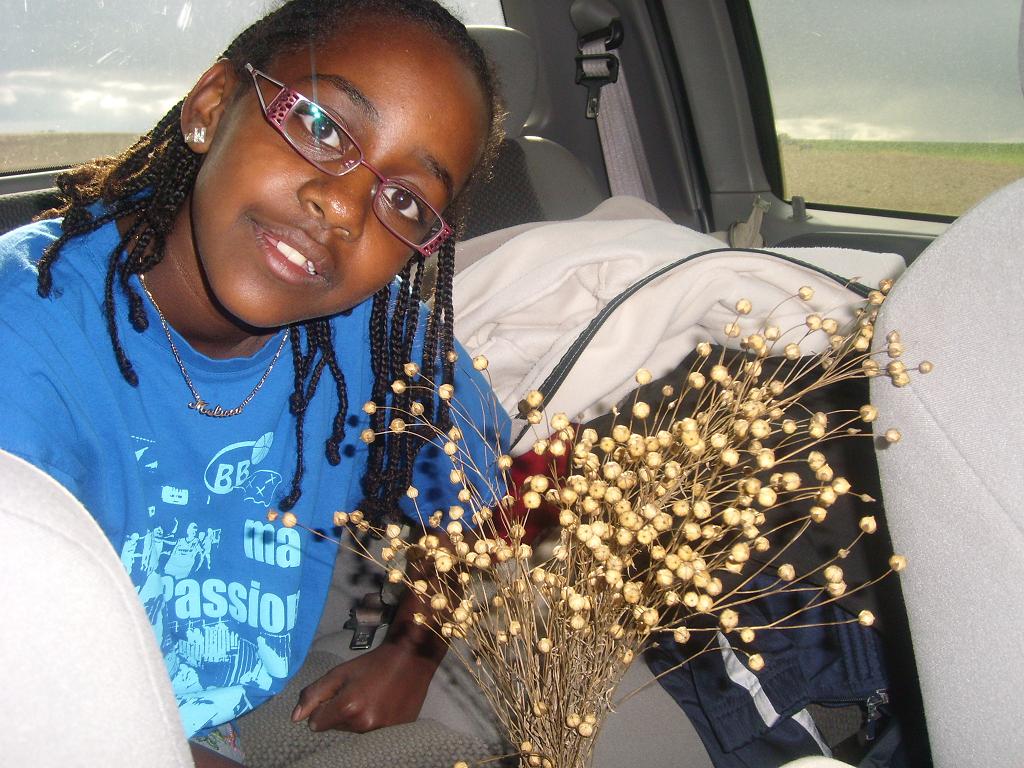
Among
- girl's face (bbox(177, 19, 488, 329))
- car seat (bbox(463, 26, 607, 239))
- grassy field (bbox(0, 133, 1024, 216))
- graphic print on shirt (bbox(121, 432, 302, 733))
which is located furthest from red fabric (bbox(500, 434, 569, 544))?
grassy field (bbox(0, 133, 1024, 216))

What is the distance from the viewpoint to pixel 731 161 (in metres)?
2.89

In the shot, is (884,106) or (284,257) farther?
(884,106)

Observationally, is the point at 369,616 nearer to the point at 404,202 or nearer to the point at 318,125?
the point at 404,202

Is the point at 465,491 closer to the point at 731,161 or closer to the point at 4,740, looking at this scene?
the point at 4,740

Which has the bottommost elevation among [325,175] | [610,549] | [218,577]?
[218,577]

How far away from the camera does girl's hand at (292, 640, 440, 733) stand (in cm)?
140

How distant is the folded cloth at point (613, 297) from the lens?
1501mm

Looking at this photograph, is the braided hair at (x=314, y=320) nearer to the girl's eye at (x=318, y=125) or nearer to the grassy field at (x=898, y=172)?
the girl's eye at (x=318, y=125)

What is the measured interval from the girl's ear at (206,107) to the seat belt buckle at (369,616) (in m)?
0.92

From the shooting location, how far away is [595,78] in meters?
2.93

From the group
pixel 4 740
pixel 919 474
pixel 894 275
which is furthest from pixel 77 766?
pixel 894 275

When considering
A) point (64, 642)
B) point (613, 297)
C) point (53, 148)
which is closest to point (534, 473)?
point (613, 297)

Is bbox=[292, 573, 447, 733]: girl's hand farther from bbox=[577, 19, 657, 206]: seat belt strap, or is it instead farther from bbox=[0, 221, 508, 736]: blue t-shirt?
bbox=[577, 19, 657, 206]: seat belt strap

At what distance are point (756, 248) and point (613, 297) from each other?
11.4 inches
